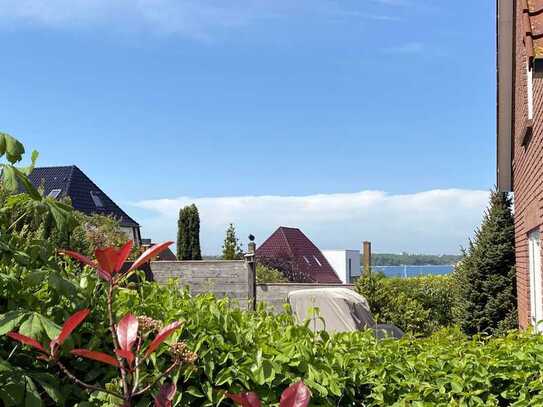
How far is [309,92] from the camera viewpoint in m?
11.8

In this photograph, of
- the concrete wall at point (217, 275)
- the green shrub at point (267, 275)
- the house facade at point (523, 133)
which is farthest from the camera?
the green shrub at point (267, 275)

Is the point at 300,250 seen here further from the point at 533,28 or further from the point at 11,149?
the point at 11,149

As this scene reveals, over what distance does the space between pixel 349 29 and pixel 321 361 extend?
16.5ft

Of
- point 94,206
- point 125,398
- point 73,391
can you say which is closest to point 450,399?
point 73,391

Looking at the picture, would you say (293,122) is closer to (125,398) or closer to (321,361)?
(321,361)

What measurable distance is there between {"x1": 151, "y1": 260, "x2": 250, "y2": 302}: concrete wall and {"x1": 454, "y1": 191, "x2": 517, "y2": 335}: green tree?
4.59 meters

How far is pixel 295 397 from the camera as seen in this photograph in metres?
1.57

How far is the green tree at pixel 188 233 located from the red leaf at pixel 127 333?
26.6 metres

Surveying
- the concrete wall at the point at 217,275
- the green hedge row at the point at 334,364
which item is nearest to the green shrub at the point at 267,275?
the concrete wall at the point at 217,275

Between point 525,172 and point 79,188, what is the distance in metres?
27.8

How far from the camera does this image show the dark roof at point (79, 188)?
3303 centimetres

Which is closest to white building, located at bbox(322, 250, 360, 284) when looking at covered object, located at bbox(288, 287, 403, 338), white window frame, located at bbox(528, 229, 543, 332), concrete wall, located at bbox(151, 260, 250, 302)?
concrete wall, located at bbox(151, 260, 250, 302)

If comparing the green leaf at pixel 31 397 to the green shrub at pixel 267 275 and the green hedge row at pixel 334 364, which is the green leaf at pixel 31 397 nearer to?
the green hedge row at pixel 334 364

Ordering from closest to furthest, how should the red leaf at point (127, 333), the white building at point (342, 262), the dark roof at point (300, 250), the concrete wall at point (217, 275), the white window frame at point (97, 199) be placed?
the red leaf at point (127, 333) → the concrete wall at point (217, 275) → the dark roof at point (300, 250) → the white window frame at point (97, 199) → the white building at point (342, 262)
